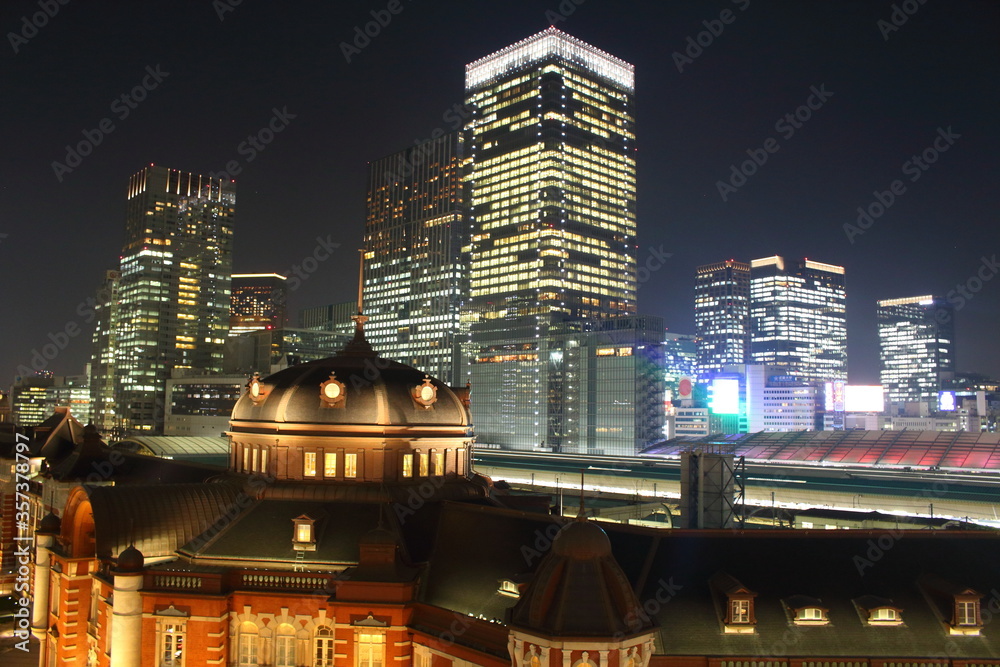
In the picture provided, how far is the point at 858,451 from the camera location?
436 ft

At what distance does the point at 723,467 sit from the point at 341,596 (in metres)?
24.1

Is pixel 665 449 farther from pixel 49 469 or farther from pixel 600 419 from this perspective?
pixel 49 469

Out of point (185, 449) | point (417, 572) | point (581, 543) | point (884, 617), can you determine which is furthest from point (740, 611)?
point (185, 449)

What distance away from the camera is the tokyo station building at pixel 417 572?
98.5ft

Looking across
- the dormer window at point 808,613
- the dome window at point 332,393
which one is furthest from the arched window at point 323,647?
the dormer window at point 808,613

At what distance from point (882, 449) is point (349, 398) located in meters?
111

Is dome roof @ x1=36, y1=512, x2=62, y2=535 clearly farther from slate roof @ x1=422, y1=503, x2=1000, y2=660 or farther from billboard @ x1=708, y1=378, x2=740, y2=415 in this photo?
billboard @ x1=708, y1=378, x2=740, y2=415

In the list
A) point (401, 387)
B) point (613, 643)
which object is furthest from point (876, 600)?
point (401, 387)

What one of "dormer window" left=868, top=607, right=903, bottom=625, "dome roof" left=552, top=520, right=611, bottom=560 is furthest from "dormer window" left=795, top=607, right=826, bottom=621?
"dome roof" left=552, top=520, right=611, bottom=560

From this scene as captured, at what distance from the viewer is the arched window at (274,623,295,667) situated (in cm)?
3759

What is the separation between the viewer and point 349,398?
148ft

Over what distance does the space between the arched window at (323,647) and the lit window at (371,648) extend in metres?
2.04

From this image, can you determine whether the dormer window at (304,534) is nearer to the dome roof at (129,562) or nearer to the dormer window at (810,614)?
the dome roof at (129,562)

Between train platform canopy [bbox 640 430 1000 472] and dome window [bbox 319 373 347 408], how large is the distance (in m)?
83.2
